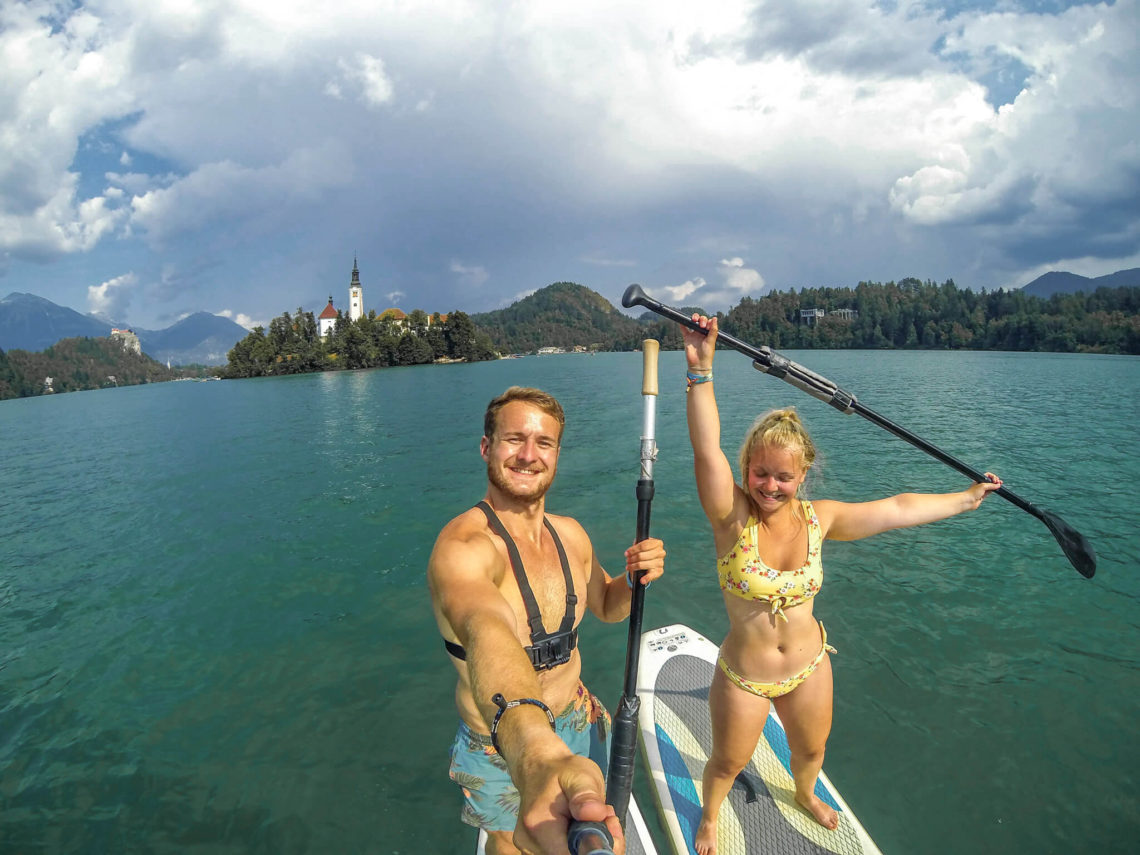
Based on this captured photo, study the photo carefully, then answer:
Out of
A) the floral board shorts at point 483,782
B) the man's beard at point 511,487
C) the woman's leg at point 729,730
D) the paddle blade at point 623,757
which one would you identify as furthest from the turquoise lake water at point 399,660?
the man's beard at point 511,487

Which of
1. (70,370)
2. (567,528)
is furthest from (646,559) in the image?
(70,370)

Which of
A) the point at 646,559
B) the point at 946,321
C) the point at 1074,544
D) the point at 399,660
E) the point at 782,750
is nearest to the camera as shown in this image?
the point at 646,559

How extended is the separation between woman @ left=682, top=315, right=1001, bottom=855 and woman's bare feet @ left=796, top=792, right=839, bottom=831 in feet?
2.49

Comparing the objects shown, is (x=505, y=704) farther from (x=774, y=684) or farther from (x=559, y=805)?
(x=774, y=684)

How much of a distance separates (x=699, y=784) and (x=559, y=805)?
3901 mm

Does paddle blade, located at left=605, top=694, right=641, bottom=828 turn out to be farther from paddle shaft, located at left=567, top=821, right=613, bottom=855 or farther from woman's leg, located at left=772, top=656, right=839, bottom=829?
paddle shaft, located at left=567, top=821, right=613, bottom=855

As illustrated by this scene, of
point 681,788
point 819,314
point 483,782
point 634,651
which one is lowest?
point 681,788

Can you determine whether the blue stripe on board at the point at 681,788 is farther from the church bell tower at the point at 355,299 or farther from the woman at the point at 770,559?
the church bell tower at the point at 355,299

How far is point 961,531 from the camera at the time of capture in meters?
11.7

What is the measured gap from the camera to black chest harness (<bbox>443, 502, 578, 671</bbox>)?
300 centimetres

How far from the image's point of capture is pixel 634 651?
3180 millimetres

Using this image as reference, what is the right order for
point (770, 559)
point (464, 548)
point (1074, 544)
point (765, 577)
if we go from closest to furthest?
point (464, 548) < point (765, 577) < point (770, 559) < point (1074, 544)

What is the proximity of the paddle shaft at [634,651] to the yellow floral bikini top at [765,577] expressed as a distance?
66cm

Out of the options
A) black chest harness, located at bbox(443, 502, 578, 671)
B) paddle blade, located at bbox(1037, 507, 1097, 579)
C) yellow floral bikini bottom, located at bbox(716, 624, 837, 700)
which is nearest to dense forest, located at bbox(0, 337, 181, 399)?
black chest harness, located at bbox(443, 502, 578, 671)
